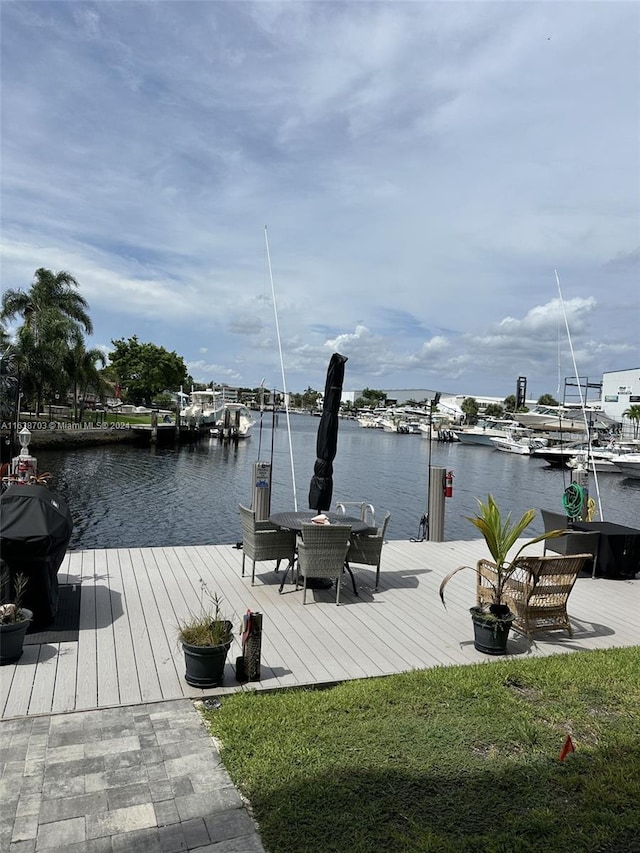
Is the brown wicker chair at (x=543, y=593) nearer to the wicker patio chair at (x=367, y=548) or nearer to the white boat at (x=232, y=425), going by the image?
the wicker patio chair at (x=367, y=548)

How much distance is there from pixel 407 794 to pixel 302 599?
3471 millimetres

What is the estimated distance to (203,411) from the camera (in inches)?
2335

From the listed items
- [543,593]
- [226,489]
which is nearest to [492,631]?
[543,593]

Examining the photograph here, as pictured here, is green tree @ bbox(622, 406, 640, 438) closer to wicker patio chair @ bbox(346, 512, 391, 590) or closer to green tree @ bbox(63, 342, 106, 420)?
green tree @ bbox(63, 342, 106, 420)

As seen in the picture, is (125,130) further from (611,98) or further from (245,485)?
(245,485)

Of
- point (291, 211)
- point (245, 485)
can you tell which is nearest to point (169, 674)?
point (291, 211)

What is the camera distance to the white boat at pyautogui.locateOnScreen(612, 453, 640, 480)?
38062 mm

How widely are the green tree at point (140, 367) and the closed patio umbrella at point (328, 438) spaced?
64883mm

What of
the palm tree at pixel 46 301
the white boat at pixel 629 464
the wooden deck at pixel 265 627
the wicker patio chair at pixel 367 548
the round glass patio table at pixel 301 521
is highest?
the palm tree at pixel 46 301

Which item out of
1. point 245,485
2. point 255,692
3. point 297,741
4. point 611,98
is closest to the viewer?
point 297,741

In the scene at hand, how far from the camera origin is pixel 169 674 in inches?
170

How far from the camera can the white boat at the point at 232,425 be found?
177ft

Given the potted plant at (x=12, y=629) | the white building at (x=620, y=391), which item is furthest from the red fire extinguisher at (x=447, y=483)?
the white building at (x=620, y=391)

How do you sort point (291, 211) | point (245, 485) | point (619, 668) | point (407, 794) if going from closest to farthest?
point (407, 794) < point (619, 668) < point (291, 211) < point (245, 485)
